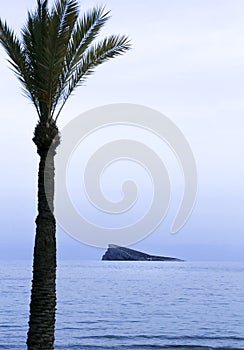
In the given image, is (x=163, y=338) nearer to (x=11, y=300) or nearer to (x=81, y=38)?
(x=81, y=38)

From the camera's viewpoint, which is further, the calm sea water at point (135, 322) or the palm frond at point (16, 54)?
the calm sea water at point (135, 322)

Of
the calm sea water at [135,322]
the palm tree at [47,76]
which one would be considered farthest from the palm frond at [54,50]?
the calm sea water at [135,322]

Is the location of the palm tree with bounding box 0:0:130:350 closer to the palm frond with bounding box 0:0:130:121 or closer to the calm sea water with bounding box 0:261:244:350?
the palm frond with bounding box 0:0:130:121

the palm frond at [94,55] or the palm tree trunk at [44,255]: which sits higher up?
the palm frond at [94,55]

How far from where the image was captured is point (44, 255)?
13172 millimetres

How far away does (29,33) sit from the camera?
13734 mm

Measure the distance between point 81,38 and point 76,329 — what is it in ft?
67.4

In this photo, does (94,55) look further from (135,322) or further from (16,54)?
(135,322)

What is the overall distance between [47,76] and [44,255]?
3832 millimetres

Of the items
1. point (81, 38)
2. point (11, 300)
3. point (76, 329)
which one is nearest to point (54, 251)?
point (81, 38)

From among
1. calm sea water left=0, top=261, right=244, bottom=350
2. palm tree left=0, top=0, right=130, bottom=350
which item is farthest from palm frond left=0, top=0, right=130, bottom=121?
calm sea water left=0, top=261, right=244, bottom=350

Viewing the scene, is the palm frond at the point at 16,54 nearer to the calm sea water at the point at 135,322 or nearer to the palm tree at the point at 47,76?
the palm tree at the point at 47,76

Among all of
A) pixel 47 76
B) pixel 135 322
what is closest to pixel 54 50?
pixel 47 76

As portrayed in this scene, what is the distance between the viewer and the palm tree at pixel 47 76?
13070mm
